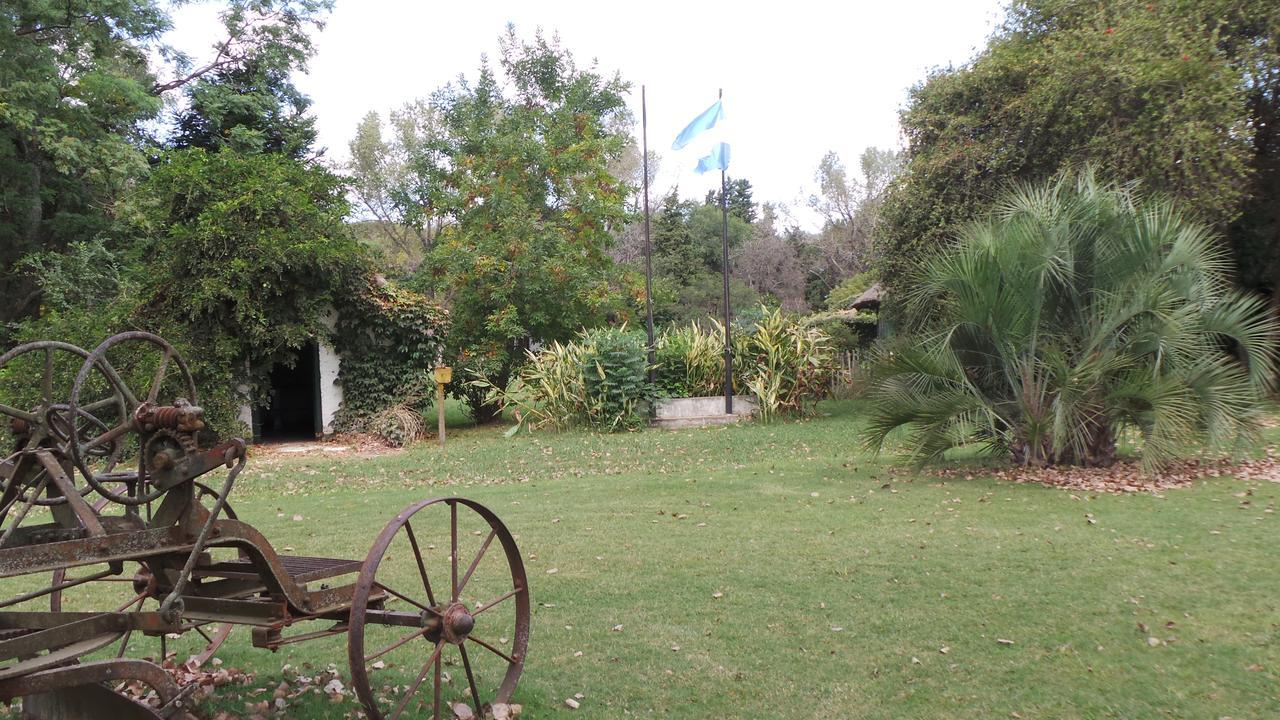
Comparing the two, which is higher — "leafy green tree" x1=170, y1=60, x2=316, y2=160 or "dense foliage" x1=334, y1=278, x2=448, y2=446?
"leafy green tree" x1=170, y1=60, x2=316, y2=160

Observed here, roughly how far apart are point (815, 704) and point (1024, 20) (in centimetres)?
1826

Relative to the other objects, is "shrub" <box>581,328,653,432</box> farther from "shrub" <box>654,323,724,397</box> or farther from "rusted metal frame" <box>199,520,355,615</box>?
"rusted metal frame" <box>199,520,355,615</box>


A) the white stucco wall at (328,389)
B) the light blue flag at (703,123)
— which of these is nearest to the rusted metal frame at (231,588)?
the white stucco wall at (328,389)

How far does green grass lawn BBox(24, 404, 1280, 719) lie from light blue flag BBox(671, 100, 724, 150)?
31.2 ft

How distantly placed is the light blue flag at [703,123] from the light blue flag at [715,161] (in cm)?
46

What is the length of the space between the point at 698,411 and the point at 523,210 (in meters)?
7.14

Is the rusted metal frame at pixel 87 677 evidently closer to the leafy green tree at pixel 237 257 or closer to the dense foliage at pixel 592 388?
the leafy green tree at pixel 237 257

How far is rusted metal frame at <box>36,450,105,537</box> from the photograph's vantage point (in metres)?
3.02

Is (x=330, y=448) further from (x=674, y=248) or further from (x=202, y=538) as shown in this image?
(x=674, y=248)

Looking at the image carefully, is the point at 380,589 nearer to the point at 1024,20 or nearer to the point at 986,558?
the point at 986,558

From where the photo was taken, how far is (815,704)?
4.34 metres

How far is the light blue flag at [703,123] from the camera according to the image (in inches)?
730

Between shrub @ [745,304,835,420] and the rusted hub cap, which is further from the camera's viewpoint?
shrub @ [745,304,835,420]

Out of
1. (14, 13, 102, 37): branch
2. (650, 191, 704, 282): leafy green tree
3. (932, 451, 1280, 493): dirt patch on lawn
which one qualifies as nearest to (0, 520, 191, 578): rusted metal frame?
(932, 451, 1280, 493): dirt patch on lawn
